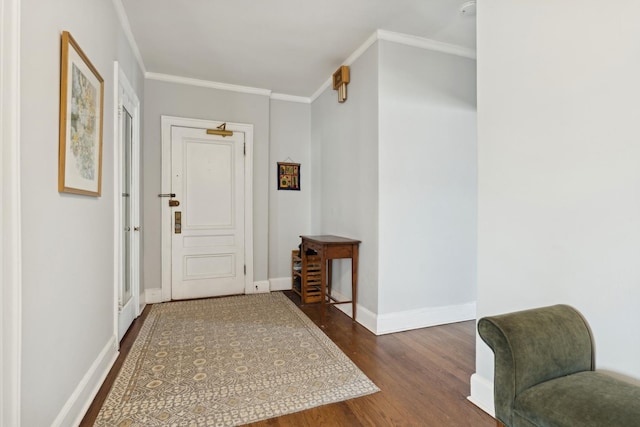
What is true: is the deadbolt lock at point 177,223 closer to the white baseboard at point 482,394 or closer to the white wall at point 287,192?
the white wall at point 287,192

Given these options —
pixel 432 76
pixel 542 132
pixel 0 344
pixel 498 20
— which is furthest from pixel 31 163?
pixel 432 76

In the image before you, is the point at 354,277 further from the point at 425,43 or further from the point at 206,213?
the point at 425,43

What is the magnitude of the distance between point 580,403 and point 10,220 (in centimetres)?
196

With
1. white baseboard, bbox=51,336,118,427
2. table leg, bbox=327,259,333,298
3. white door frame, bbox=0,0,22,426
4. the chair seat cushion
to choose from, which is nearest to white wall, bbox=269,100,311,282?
table leg, bbox=327,259,333,298

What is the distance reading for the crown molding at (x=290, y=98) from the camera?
4.25m

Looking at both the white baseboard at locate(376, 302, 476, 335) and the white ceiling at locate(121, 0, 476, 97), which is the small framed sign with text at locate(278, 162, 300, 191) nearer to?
the white ceiling at locate(121, 0, 476, 97)

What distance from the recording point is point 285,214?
4336 millimetres

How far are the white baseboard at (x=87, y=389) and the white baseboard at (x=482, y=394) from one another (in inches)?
81.5

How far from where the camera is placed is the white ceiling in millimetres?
2414

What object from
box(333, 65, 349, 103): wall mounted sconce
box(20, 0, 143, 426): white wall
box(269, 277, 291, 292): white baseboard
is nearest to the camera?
box(20, 0, 143, 426): white wall

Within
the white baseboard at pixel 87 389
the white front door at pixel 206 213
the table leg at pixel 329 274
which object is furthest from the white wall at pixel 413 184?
the white baseboard at pixel 87 389

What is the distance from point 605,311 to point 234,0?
2857 millimetres

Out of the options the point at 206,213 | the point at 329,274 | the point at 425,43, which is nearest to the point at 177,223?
the point at 206,213

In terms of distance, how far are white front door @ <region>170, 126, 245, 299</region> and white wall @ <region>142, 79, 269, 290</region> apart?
0.17 meters
